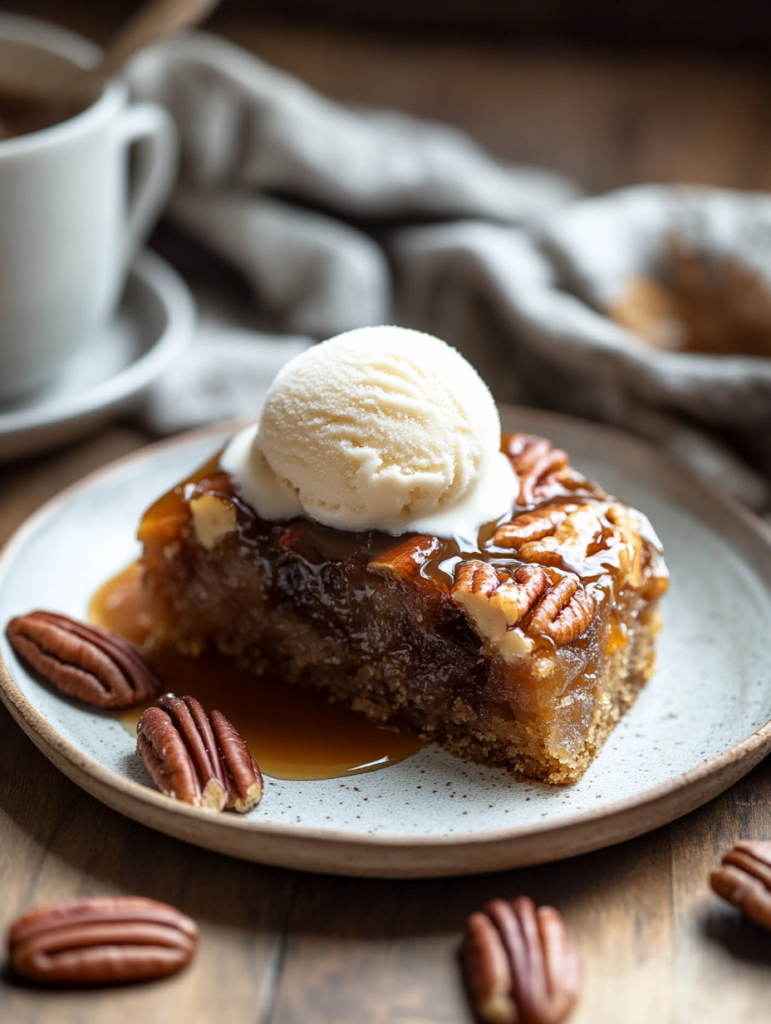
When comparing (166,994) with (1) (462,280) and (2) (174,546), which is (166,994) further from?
(1) (462,280)

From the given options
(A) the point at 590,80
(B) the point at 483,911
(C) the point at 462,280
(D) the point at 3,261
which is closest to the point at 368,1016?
(B) the point at 483,911

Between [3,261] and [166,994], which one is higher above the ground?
[3,261]

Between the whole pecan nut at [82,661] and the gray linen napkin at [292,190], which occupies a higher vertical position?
the gray linen napkin at [292,190]

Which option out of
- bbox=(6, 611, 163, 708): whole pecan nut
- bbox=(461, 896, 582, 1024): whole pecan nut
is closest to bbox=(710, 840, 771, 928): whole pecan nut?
bbox=(461, 896, 582, 1024): whole pecan nut

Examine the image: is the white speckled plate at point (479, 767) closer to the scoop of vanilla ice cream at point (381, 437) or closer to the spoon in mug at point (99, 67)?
the scoop of vanilla ice cream at point (381, 437)

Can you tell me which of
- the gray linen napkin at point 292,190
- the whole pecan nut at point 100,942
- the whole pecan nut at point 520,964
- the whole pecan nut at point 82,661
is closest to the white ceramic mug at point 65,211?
the gray linen napkin at point 292,190

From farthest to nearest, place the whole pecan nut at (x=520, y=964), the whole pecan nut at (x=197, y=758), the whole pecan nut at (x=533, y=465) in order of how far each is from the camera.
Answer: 1. the whole pecan nut at (x=533, y=465)
2. the whole pecan nut at (x=197, y=758)
3. the whole pecan nut at (x=520, y=964)

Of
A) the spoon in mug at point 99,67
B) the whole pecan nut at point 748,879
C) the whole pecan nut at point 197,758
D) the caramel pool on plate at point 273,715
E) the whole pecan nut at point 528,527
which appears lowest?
the caramel pool on plate at point 273,715
